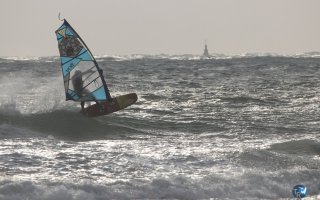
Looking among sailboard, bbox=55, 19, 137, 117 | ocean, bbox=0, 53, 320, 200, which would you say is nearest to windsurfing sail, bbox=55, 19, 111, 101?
sailboard, bbox=55, 19, 137, 117

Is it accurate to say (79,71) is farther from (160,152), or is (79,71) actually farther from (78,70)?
(160,152)

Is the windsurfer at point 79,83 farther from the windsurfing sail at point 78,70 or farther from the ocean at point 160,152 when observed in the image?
the ocean at point 160,152

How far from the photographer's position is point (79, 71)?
16.4 metres

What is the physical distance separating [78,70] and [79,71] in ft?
0.15

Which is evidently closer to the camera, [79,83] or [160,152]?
[160,152]

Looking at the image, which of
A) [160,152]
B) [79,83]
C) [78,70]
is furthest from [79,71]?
[160,152]

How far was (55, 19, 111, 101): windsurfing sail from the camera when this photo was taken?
53.1 ft

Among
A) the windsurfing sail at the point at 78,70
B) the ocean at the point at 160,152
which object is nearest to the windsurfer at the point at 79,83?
the windsurfing sail at the point at 78,70

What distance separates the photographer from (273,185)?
8898 mm

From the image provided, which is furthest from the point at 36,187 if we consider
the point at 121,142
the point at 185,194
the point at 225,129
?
the point at 225,129

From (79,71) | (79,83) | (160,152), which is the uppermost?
(79,71)

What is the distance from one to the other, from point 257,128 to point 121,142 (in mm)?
4065

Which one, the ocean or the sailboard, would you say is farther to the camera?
the sailboard

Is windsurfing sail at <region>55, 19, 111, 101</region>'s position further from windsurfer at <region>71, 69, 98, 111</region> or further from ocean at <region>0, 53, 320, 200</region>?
ocean at <region>0, 53, 320, 200</region>
